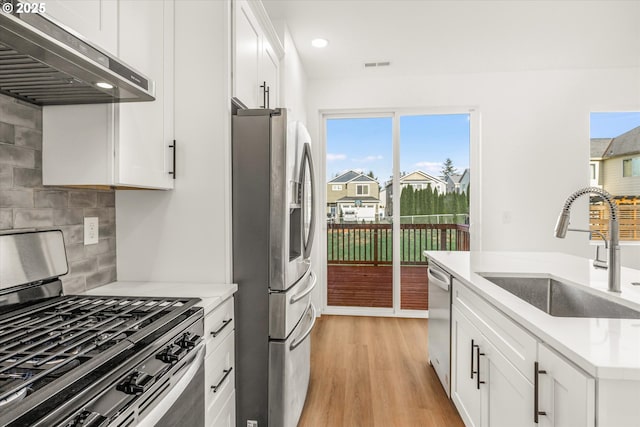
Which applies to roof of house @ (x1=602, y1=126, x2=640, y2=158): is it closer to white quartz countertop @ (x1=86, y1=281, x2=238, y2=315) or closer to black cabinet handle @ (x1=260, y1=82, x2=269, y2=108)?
black cabinet handle @ (x1=260, y1=82, x2=269, y2=108)

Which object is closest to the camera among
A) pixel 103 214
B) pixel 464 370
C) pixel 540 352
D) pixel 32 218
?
pixel 540 352

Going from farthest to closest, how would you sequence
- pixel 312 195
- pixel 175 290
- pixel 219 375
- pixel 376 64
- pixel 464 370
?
1. pixel 376 64
2. pixel 312 195
3. pixel 464 370
4. pixel 175 290
5. pixel 219 375

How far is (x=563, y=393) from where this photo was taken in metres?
1.00

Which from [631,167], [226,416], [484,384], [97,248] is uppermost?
[631,167]

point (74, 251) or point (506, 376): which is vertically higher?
point (74, 251)

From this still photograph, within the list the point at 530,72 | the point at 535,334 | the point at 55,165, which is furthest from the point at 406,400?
the point at 530,72

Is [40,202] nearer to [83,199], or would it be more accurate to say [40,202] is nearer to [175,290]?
[83,199]

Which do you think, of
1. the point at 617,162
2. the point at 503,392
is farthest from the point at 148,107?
the point at 617,162

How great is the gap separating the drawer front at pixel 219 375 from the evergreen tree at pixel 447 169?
3150 millimetres

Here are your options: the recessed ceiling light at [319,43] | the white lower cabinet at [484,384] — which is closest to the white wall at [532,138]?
the recessed ceiling light at [319,43]

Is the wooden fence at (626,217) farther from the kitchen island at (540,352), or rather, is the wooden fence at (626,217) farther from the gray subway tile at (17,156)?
the gray subway tile at (17,156)

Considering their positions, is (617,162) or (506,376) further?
(617,162)

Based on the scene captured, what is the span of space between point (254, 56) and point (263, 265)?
1287 mm

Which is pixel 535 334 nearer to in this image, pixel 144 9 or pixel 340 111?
pixel 144 9
